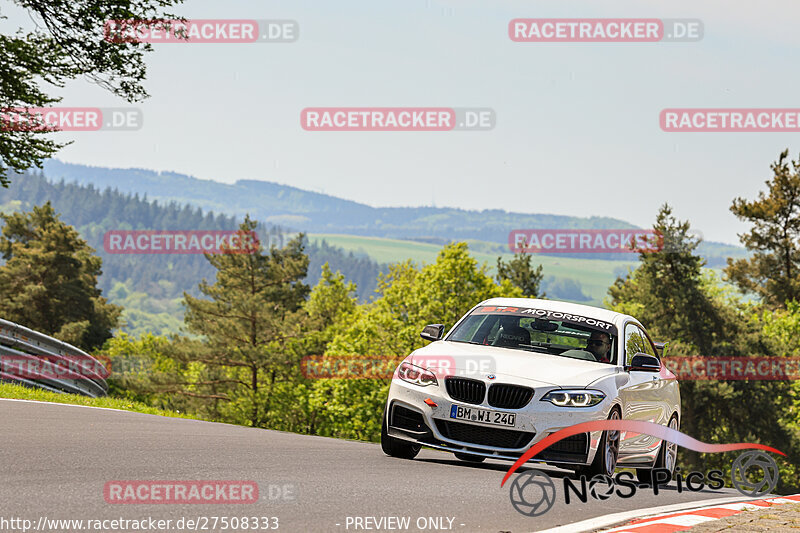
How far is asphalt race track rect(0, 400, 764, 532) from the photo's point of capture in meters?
6.25

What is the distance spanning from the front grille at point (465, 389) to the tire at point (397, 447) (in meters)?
1.16

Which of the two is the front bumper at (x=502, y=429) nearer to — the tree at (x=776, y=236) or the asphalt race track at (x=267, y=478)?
the asphalt race track at (x=267, y=478)

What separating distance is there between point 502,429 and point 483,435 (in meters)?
0.22

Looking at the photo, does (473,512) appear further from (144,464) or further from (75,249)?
(75,249)

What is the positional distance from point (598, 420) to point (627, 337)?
1.94 metres

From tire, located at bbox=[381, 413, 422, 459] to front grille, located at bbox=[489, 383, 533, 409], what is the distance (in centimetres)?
144

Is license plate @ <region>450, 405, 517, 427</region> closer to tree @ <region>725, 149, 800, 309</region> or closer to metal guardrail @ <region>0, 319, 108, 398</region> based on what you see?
metal guardrail @ <region>0, 319, 108, 398</region>

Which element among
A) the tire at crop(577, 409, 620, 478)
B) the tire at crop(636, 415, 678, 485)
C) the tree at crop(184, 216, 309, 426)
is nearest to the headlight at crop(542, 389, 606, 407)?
the tire at crop(577, 409, 620, 478)

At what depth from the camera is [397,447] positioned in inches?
400

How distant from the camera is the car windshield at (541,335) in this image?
32.9ft

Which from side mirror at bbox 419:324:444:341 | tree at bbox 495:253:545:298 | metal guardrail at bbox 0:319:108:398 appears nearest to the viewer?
side mirror at bbox 419:324:444:341

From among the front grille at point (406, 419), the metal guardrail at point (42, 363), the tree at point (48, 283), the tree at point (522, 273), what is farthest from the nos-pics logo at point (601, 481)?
the tree at point (522, 273)

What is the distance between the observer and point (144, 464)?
325 inches

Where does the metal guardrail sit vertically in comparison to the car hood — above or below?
below
